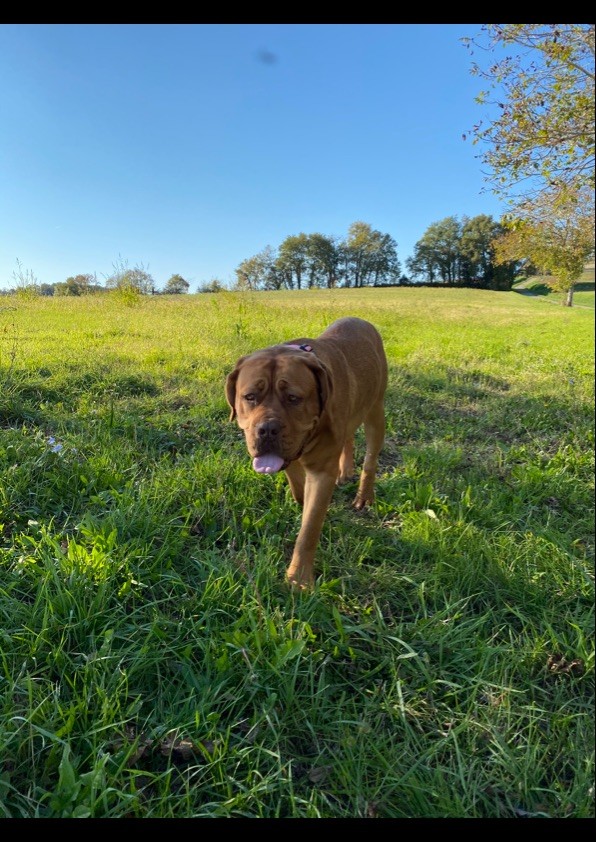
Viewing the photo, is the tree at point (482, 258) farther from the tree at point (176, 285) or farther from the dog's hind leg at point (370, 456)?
the tree at point (176, 285)

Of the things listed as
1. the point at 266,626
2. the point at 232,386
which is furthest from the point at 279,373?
the point at 266,626

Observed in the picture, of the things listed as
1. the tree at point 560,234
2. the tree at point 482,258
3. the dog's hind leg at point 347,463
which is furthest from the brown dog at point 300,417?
the tree at point 482,258

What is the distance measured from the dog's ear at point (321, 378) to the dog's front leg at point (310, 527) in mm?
410

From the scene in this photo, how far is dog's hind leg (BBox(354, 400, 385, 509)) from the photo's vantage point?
132 inches

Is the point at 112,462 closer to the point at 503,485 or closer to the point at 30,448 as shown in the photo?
the point at 30,448

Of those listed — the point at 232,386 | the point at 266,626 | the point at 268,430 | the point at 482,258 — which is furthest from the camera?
the point at 482,258

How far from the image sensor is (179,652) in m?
1.87

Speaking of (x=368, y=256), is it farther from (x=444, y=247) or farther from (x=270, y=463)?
(x=270, y=463)

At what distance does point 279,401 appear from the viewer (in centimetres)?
235

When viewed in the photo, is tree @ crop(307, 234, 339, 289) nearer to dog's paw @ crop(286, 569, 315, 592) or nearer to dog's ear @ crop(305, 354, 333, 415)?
dog's ear @ crop(305, 354, 333, 415)

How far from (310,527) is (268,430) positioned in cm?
65

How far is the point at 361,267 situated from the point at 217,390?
205cm

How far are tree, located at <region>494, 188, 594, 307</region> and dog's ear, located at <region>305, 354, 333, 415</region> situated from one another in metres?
1.23

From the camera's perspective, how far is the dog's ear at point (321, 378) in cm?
247
